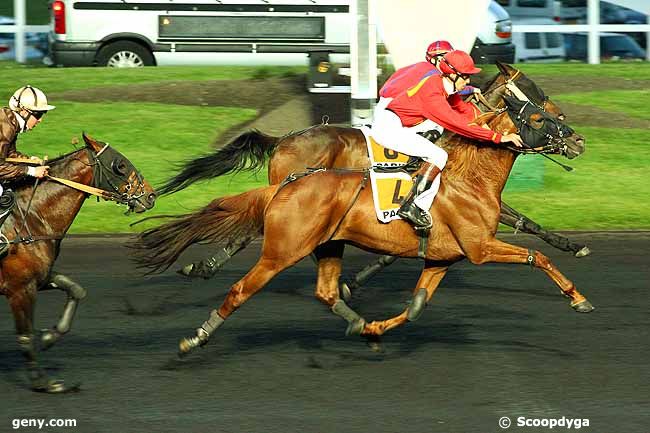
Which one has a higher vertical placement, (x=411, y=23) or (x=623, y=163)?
(x=411, y=23)

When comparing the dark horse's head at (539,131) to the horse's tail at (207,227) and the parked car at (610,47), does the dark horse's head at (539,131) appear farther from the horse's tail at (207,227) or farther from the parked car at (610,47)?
the parked car at (610,47)

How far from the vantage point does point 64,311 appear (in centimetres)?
853

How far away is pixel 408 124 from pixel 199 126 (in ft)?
33.6

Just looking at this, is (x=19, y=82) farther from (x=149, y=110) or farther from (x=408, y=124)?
(x=408, y=124)

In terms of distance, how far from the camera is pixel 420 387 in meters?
8.02

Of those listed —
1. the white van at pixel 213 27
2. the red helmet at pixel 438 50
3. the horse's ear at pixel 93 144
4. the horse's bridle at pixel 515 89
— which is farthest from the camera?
the white van at pixel 213 27

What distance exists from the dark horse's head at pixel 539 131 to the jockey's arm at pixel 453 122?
1.03 ft

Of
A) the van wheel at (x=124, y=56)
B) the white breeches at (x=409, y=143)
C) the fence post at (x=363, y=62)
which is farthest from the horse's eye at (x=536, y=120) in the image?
the van wheel at (x=124, y=56)

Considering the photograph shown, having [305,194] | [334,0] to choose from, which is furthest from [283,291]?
[334,0]

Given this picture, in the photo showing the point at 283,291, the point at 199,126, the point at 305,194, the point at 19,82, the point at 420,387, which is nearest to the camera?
the point at 420,387

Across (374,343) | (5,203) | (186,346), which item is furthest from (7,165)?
(374,343)

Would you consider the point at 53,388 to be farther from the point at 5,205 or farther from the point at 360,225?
the point at 360,225

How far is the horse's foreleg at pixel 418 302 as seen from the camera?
8727 millimetres

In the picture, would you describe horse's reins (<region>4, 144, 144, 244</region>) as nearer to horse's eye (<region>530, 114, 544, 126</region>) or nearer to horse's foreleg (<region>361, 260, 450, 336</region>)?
horse's foreleg (<region>361, 260, 450, 336</region>)
